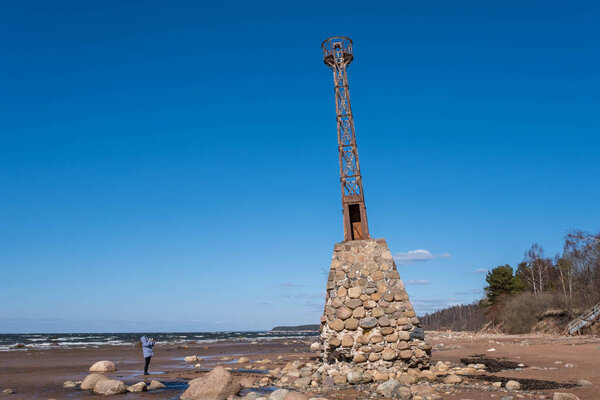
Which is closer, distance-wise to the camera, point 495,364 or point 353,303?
point 353,303

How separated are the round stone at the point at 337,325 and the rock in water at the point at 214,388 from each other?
11.3ft

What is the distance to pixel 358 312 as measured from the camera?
1421cm

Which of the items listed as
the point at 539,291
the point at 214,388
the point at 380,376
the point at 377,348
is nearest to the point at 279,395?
the point at 214,388

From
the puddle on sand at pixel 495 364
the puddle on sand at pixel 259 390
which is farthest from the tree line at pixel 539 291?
the puddle on sand at pixel 259 390

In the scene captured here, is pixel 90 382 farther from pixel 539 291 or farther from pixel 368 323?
pixel 539 291

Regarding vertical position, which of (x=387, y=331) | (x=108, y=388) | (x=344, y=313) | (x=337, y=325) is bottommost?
(x=108, y=388)

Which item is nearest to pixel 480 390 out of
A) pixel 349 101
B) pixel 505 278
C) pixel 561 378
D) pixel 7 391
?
pixel 561 378

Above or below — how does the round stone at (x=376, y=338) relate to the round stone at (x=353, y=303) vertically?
below

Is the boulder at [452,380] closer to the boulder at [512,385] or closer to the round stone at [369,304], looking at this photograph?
the boulder at [512,385]

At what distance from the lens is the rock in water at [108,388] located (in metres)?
13.9

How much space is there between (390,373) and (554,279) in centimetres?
4985

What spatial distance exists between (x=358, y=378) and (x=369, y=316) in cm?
213

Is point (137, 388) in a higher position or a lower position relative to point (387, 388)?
lower

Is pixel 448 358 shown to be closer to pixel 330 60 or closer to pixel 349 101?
pixel 349 101
